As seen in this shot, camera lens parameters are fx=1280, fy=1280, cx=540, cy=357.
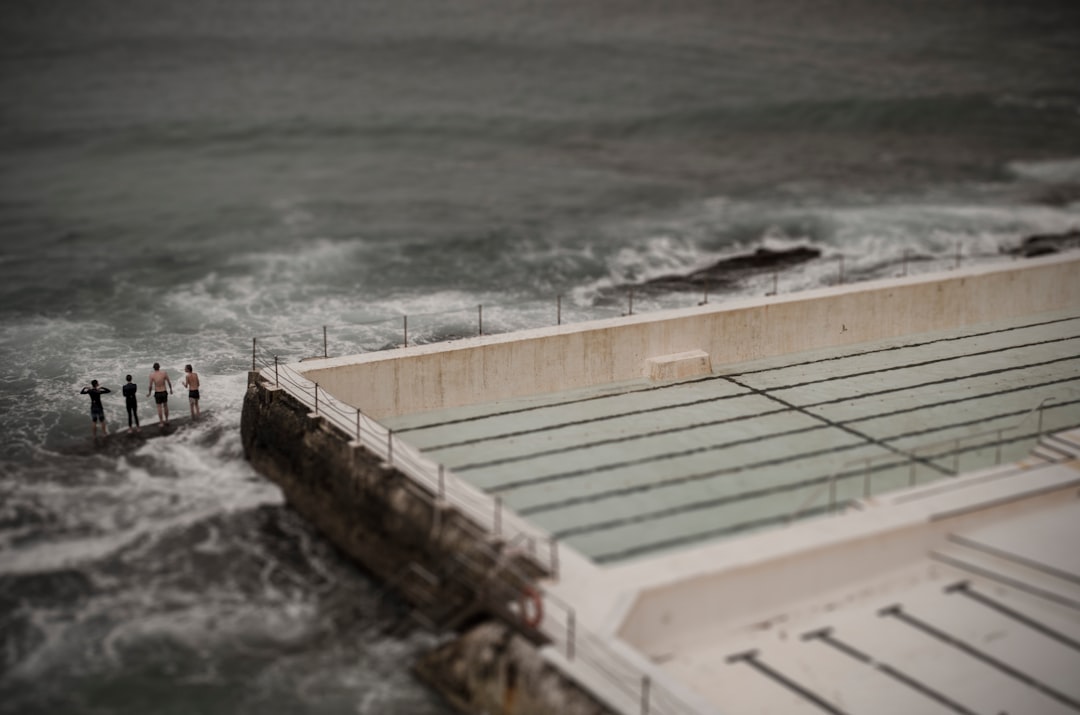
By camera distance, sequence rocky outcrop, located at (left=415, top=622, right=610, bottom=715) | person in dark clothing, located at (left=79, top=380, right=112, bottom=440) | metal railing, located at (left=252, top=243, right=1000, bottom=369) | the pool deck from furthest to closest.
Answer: metal railing, located at (left=252, top=243, right=1000, bottom=369) → person in dark clothing, located at (left=79, top=380, right=112, bottom=440) → the pool deck → rocky outcrop, located at (left=415, top=622, right=610, bottom=715)

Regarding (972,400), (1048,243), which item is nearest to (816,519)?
(972,400)

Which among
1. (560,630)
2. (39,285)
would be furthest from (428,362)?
(39,285)

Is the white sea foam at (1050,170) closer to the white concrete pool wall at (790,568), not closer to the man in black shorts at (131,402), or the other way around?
the white concrete pool wall at (790,568)

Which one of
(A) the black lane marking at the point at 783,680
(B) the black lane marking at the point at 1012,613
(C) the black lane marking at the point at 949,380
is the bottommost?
(A) the black lane marking at the point at 783,680

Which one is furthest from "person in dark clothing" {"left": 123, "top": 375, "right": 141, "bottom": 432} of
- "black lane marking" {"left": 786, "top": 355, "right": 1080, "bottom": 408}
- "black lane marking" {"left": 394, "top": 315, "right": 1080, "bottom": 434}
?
"black lane marking" {"left": 786, "top": 355, "right": 1080, "bottom": 408}

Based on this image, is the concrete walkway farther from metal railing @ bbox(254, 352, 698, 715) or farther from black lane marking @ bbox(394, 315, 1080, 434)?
metal railing @ bbox(254, 352, 698, 715)

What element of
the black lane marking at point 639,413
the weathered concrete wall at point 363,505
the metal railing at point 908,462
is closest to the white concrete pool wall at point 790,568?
the metal railing at point 908,462
